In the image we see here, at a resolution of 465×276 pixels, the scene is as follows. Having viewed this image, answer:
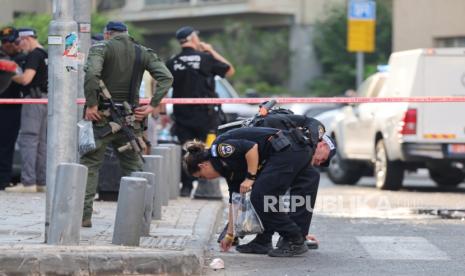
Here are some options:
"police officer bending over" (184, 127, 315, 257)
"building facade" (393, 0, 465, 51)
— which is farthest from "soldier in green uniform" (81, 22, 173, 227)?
"building facade" (393, 0, 465, 51)

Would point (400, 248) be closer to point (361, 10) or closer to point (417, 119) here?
point (417, 119)

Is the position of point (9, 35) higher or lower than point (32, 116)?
higher

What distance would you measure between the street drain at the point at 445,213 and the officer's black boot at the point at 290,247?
372 centimetres

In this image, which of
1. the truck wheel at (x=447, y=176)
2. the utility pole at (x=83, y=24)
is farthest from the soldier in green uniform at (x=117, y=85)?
the truck wheel at (x=447, y=176)

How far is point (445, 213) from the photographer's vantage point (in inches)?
499

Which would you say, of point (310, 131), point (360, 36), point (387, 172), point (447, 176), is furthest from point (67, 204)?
point (360, 36)

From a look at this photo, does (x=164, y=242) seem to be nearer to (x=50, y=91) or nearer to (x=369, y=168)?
(x=50, y=91)

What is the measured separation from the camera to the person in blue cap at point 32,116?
13.5 metres

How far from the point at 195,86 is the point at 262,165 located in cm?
487

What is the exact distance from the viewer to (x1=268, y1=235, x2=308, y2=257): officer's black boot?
9.04 meters

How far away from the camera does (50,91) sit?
891 cm

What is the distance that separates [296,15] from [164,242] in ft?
120

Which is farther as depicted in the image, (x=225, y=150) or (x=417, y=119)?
(x=417, y=119)

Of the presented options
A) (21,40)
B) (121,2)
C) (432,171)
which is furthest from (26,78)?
(121,2)
